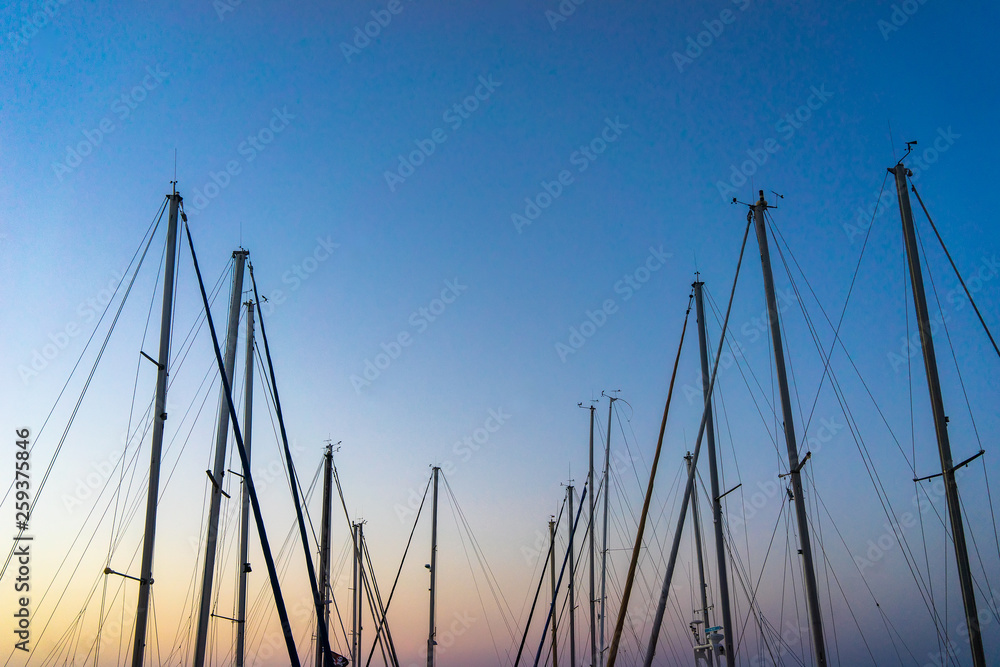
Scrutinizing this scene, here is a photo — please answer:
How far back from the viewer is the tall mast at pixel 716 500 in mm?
24000

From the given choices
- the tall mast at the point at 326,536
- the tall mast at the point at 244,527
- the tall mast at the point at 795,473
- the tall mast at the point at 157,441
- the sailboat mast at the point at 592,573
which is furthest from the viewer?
the sailboat mast at the point at 592,573

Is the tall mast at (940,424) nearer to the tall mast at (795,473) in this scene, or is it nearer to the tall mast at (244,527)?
the tall mast at (795,473)

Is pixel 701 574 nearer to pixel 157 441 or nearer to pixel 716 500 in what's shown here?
pixel 716 500

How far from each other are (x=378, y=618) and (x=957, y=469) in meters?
31.6

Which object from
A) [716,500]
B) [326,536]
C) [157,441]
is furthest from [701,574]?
[157,441]

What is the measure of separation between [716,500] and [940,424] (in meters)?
8.02

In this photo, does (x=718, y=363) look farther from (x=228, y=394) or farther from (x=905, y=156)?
(x=228, y=394)

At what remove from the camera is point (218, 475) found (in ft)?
71.4

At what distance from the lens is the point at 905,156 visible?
69.5ft

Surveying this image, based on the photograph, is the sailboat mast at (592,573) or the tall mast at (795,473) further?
the sailboat mast at (592,573)

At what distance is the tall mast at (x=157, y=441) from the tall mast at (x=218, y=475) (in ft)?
4.90

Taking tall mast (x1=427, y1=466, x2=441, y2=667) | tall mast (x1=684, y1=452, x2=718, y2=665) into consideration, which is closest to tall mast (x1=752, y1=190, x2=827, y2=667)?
tall mast (x1=684, y1=452, x2=718, y2=665)

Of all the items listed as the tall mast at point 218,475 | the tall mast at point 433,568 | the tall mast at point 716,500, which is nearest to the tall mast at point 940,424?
the tall mast at point 716,500

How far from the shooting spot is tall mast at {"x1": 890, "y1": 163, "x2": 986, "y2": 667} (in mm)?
17344
